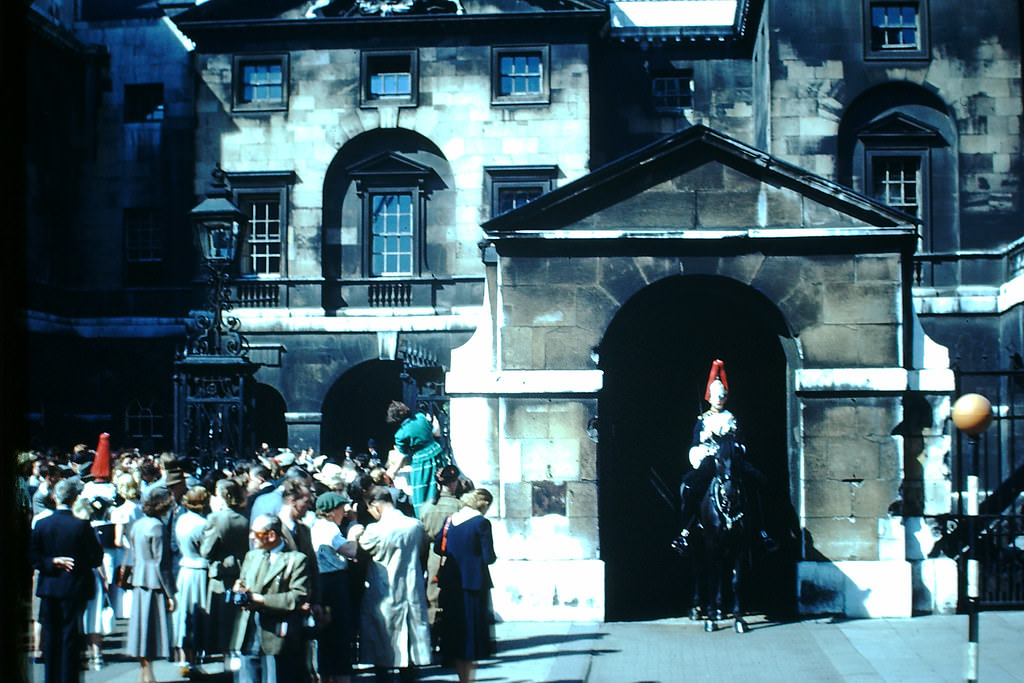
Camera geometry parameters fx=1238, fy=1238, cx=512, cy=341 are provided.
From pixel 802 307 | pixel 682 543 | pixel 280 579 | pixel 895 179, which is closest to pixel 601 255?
pixel 802 307

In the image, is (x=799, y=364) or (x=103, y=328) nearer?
(x=799, y=364)

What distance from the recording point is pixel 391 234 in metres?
30.2

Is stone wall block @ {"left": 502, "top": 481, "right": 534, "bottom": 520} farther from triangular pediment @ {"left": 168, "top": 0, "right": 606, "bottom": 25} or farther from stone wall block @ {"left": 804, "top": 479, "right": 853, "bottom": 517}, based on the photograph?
triangular pediment @ {"left": 168, "top": 0, "right": 606, "bottom": 25}

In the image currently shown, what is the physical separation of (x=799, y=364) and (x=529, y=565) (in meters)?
4.11

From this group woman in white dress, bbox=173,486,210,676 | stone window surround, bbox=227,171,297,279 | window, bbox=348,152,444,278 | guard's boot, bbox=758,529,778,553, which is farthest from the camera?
window, bbox=348,152,444,278

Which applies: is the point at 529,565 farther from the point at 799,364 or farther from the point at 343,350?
the point at 343,350

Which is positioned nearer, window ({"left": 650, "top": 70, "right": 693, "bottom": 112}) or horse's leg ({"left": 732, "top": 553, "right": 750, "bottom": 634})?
horse's leg ({"left": 732, "top": 553, "right": 750, "bottom": 634})

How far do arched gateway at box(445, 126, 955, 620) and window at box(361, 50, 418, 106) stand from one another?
15493 mm

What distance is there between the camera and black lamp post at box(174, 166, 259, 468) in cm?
1599

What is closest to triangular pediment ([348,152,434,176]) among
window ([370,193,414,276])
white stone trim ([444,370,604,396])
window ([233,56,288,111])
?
window ([370,193,414,276])

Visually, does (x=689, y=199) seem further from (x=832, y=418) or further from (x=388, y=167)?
(x=388, y=167)

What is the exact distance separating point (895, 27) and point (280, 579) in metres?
22.6

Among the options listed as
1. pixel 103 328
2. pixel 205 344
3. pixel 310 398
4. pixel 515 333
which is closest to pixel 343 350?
pixel 310 398

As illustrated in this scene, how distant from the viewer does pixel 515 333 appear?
50.1ft
